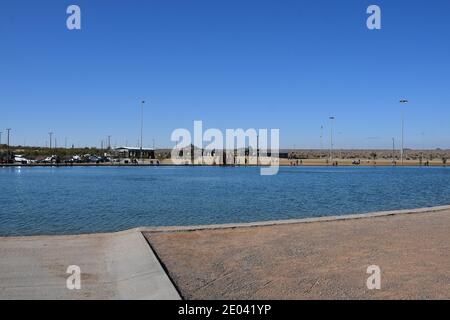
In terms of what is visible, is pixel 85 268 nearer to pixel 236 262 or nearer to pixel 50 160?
pixel 236 262

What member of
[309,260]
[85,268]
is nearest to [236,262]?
[309,260]

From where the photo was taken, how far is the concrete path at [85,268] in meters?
6.53

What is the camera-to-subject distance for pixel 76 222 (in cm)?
1680

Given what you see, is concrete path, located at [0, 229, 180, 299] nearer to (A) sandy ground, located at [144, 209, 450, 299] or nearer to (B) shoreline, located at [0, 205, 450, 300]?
(B) shoreline, located at [0, 205, 450, 300]

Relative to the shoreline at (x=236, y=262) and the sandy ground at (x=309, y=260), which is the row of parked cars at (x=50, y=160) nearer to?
the shoreline at (x=236, y=262)

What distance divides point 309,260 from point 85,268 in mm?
3781

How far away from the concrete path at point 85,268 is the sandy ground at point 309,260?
368mm

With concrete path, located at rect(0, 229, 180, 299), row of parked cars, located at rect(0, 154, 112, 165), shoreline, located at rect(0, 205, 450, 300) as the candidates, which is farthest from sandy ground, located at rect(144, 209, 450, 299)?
row of parked cars, located at rect(0, 154, 112, 165)

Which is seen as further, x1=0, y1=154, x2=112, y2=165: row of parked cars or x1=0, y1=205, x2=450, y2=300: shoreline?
x1=0, y1=154, x2=112, y2=165: row of parked cars

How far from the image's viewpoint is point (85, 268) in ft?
26.2

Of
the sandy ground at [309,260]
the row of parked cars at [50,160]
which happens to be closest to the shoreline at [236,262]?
the sandy ground at [309,260]

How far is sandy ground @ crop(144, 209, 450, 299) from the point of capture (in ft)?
21.3

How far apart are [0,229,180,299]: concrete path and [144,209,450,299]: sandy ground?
0.37 metres
